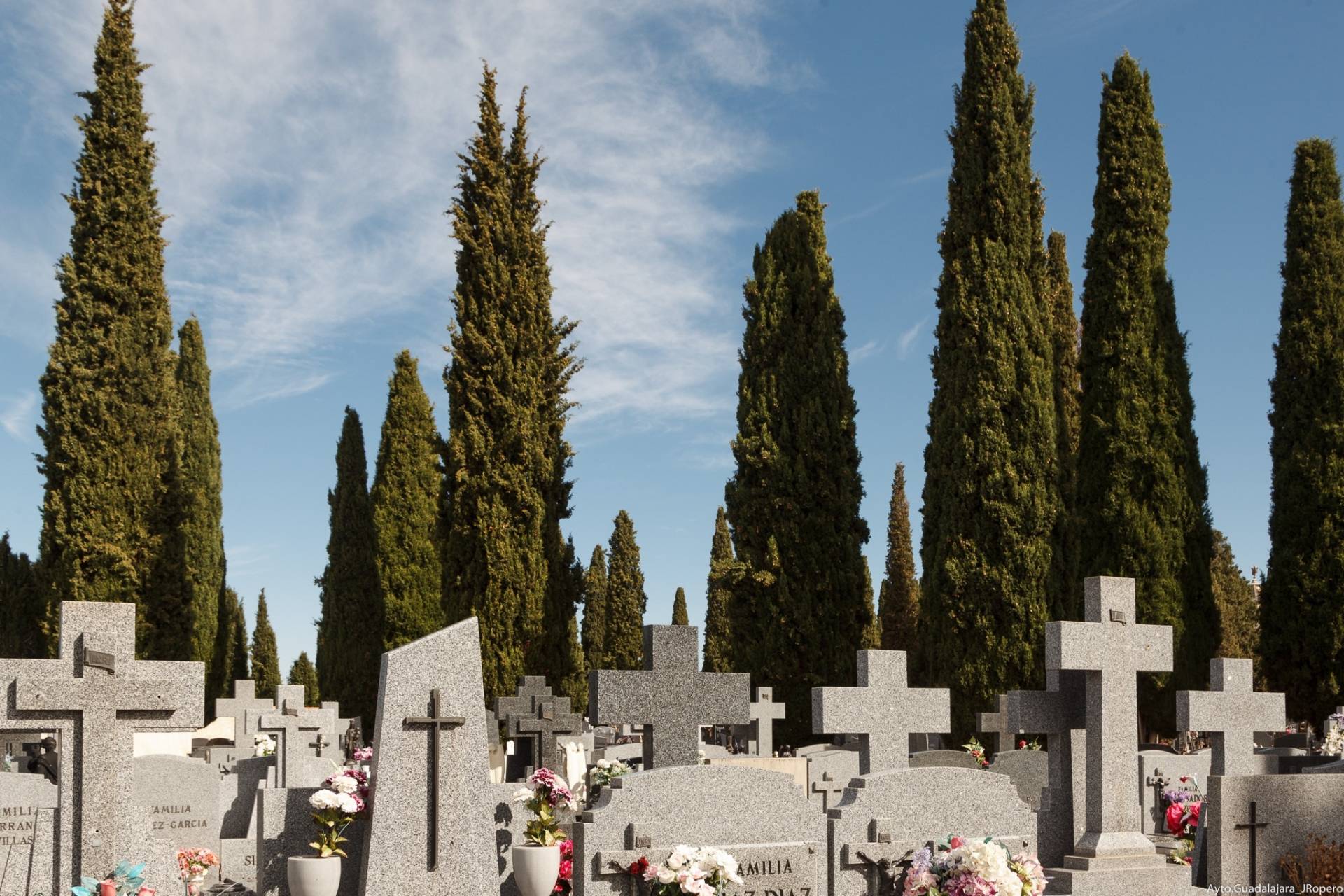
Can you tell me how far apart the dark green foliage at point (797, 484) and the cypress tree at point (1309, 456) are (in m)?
7.82

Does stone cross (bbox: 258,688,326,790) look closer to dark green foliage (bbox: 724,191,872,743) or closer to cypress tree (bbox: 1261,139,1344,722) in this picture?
dark green foliage (bbox: 724,191,872,743)

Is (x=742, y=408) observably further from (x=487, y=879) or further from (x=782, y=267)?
(x=487, y=879)

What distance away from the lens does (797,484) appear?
19625mm

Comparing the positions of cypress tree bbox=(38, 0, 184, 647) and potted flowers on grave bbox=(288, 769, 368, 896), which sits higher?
cypress tree bbox=(38, 0, 184, 647)

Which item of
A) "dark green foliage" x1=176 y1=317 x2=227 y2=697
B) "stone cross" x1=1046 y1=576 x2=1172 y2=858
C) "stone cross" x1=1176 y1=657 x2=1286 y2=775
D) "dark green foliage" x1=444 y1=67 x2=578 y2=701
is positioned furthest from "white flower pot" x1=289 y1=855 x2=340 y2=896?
"dark green foliage" x1=176 y1=317 x2=227 y2=697

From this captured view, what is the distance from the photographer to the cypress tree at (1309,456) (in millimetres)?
20922

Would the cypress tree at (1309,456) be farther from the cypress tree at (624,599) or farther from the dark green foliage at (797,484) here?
the cypress tree at (624,599)

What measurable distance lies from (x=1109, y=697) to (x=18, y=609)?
25617 mm

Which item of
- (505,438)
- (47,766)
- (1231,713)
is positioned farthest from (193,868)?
(505,438)

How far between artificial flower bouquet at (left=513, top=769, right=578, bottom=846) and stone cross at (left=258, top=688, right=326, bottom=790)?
4.86 metres

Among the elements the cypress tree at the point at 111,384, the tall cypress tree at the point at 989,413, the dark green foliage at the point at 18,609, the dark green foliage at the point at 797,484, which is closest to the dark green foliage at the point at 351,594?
the dark green foliage at the point at 18,609

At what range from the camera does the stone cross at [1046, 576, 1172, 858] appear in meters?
8.03

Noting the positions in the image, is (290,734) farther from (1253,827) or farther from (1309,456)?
(1309,456)

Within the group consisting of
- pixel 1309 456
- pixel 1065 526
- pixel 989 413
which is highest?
pixel 989 413
